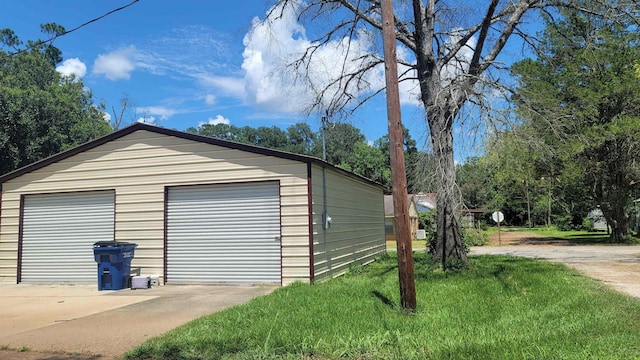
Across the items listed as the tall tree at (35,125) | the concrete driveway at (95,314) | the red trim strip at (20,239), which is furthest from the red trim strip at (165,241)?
the tall tree at (35,125)

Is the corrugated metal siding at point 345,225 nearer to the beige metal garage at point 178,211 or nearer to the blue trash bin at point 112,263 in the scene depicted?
the beige metal garage at point 178,211

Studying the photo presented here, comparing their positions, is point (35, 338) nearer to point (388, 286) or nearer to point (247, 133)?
point (388, 286)

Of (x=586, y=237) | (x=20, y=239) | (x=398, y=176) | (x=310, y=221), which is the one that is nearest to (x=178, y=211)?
(x=310, y=221)

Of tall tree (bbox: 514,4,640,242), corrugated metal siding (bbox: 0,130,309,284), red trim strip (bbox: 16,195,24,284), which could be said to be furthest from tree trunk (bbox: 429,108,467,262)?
tall tree (bbox: 514,4,640,242)

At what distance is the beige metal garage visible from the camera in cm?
1084

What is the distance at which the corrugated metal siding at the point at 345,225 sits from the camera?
1116 centimetres

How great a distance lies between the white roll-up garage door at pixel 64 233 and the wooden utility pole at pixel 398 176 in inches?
334

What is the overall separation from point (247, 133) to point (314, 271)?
76117 mm

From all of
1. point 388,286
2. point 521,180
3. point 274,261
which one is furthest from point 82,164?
point 521,180

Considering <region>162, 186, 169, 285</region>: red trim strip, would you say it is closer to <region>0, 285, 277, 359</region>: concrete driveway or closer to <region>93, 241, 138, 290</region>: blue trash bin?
<region>0, 285, 277, 359</region>: concrete driveway

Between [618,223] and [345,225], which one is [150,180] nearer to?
[345,225]

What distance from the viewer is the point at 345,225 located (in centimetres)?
1356

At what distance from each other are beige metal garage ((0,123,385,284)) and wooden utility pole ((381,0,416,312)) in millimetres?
3701

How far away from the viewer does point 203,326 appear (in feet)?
21.5
